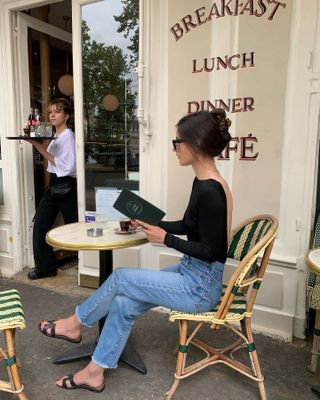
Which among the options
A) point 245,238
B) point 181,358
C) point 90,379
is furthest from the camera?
point 245,238

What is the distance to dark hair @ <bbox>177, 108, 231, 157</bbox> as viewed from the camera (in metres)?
1.78

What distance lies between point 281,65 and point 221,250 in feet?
4.27

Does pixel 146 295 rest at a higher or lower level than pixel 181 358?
higher

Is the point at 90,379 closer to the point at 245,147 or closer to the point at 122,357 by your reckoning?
the point at 122,357

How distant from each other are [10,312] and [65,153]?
6.15 ft

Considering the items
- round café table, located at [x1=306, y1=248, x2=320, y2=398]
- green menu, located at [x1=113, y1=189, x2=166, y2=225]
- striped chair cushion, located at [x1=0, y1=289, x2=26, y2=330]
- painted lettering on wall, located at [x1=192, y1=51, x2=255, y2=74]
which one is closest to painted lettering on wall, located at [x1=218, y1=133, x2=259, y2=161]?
painted lettering on wall, located at [x1=192, y1=51, x2=255, y2=74]

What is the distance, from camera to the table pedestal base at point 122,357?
7.03ft

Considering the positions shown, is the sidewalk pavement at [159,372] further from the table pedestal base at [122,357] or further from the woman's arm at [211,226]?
the woman's arm at [211,226]

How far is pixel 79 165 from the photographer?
3277mm

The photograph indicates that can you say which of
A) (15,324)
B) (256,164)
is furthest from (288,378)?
(15,324)

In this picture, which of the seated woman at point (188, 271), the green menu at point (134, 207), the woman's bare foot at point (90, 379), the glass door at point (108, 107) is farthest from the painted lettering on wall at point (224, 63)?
the woman's bare foot at point (90, 379)

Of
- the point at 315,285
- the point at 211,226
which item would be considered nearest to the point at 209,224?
the point at 211,226

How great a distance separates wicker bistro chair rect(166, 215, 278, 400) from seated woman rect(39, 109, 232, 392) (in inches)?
3.4

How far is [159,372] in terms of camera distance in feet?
7.00
